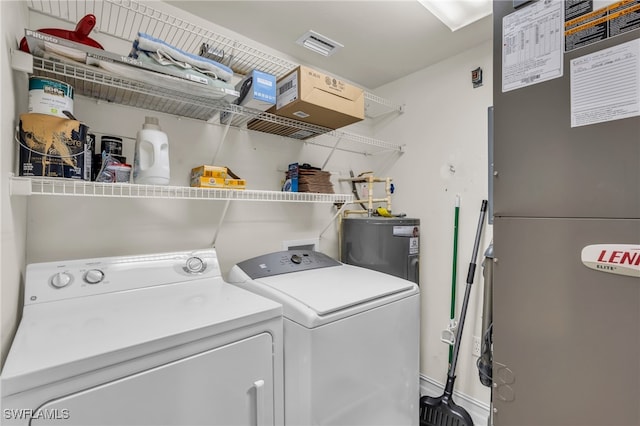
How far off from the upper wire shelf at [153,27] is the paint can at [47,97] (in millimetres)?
428

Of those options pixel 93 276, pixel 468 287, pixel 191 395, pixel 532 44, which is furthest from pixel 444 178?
Result: pixel 93 276

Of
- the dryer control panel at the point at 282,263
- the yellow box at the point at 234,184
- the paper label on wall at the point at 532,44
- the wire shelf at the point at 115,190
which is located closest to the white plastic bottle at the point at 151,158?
the wire shelf at the point at 115,190

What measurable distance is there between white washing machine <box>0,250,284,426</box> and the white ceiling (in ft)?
4.89

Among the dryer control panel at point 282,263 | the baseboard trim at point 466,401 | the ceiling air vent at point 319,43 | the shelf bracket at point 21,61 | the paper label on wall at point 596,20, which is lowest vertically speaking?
the baseboard trim at point 466,401

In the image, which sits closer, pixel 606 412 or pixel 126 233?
pixel 606 412

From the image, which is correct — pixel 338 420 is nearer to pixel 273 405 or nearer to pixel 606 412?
pixel 273 405

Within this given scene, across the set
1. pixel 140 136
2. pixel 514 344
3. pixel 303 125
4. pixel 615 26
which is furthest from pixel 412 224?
pixel 140 136

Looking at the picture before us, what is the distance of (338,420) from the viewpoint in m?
1.24

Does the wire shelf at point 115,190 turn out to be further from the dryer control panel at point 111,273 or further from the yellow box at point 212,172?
the dryer control panel at point 111,273

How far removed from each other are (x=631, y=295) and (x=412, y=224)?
1.41 meters

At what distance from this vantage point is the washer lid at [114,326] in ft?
2.41

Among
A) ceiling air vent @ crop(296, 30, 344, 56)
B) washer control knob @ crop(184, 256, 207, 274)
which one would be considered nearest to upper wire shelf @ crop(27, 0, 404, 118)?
ceiling air vent @ crop(296, 30, 344, 56)

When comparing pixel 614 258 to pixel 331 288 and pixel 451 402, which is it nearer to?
pixel 331 288

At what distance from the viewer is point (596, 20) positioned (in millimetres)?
864
